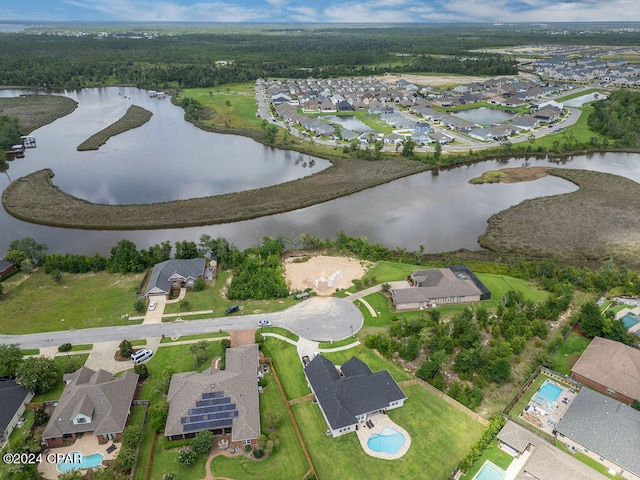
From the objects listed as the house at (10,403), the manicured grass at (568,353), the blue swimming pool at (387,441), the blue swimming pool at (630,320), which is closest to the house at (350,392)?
the blue swimming pool at (387,441)

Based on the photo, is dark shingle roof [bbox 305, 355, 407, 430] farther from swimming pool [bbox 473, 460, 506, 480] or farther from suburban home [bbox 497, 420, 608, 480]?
suburban home [bbox 497, 420, 608, 480]

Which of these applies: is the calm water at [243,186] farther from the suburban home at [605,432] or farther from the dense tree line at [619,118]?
the suburban home at [605,432]

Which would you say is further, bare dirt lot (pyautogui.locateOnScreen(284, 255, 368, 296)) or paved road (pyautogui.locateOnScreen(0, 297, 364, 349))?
bare dirt lot (pyautogui.locateOnScreen(284, 255, 368, 296))

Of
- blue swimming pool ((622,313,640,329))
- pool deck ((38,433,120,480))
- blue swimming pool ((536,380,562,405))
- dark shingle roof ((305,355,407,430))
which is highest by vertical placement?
blue swimming pool ((622,313,640,329))

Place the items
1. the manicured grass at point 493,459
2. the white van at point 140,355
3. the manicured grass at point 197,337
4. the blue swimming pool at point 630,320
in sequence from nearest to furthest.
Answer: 1. the manicured grass at point 493,459
2. the white van at point 140,355
3. the manicured grass at point 197,337
4. the blue swimming pool at point 630,320

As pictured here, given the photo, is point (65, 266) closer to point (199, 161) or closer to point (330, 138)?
point (199, 161)

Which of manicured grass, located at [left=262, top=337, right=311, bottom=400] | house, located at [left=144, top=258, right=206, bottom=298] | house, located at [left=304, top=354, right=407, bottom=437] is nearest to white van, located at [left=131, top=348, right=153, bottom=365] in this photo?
house, located at [left=144, top=258, right=206, bottom=298]
